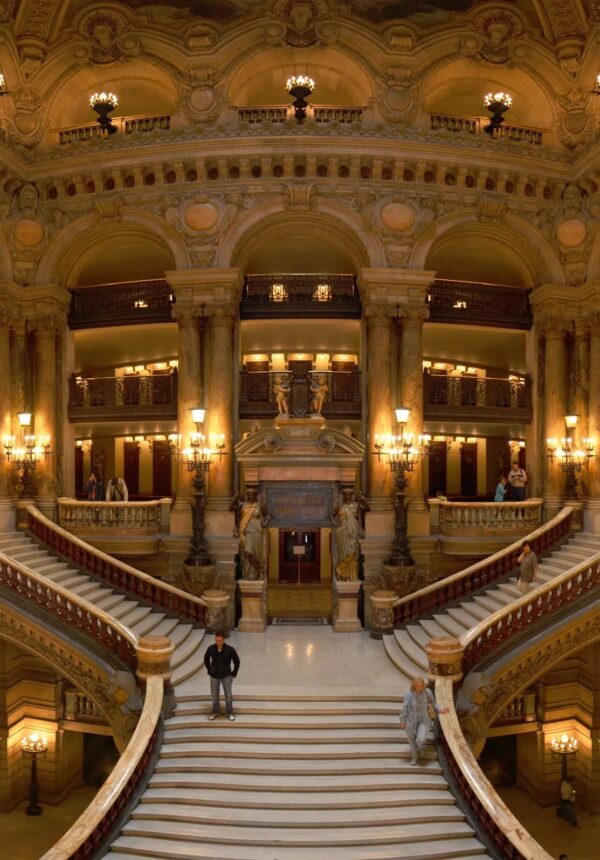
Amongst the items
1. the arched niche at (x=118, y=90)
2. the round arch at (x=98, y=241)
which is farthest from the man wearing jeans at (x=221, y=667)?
the arched niche at (x=118, y=90)

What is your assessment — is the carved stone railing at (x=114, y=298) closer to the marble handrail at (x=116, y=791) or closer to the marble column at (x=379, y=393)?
the marble column at (x=379, y=393)

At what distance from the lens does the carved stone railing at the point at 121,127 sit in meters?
18.3

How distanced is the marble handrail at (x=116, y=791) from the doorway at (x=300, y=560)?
37.1ft

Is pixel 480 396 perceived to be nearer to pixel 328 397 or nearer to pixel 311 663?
pixel 328 397

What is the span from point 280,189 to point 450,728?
1348 cm

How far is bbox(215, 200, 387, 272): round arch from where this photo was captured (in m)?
17.9

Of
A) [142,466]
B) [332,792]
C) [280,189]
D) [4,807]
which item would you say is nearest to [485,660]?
[332,792]

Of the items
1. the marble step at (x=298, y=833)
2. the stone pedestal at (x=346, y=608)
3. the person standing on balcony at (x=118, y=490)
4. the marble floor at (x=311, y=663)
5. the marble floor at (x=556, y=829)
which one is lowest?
the marble floor at (x=556, y=829)

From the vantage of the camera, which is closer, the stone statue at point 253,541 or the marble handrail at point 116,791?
the marble handrail at point 116,791

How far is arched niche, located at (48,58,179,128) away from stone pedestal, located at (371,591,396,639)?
46.0ft

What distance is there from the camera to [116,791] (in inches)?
356

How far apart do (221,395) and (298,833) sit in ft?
35.9

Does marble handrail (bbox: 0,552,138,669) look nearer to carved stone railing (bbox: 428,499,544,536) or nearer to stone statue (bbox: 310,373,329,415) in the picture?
stone statue (bbox: 310,373,329,415)

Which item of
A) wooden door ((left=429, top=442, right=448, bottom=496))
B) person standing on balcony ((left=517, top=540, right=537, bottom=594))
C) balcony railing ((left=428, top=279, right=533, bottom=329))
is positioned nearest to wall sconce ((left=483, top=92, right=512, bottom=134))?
balcony railing ((left=428, top=279, right=533, bottom=329))
